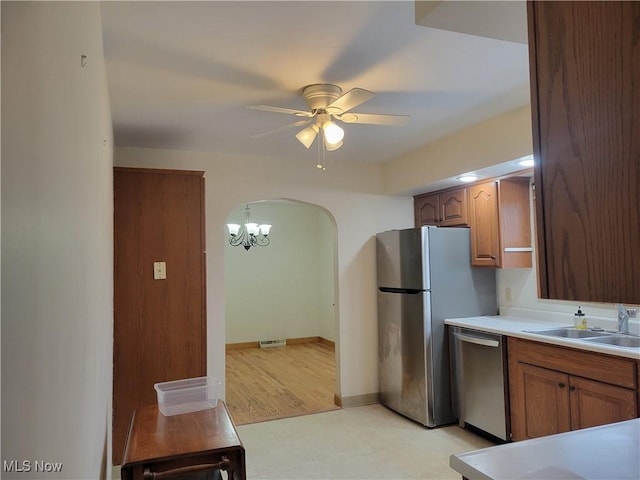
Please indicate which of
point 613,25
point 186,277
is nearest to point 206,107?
point 186,277

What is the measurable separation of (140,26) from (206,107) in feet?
3.24

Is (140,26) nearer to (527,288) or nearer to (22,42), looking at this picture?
(22,42)

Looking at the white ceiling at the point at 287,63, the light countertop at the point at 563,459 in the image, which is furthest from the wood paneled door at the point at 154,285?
the light countertop at the point at 563,459

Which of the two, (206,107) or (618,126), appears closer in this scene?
(618,126)

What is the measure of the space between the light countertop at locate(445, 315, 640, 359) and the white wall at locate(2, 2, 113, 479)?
2.59 m

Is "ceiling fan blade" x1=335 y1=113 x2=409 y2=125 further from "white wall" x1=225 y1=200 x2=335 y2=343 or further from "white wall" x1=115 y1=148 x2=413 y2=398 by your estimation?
"white wall" x1=225 y1=200 x2=335 y2=343

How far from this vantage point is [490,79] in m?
2.48

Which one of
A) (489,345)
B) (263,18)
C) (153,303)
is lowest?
(489,345)

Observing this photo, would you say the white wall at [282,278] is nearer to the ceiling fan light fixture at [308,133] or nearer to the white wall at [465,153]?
the white wall at [465,153]

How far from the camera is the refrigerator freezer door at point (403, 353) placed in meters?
3.75

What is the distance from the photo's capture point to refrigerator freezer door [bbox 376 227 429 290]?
3771 mm

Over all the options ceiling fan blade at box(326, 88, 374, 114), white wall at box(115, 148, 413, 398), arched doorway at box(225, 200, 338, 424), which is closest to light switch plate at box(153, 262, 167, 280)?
white wall at box(115, 148, 413, 398)

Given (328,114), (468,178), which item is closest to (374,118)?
(328,114)

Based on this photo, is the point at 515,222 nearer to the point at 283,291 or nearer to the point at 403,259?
the point at 403,259
